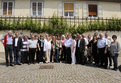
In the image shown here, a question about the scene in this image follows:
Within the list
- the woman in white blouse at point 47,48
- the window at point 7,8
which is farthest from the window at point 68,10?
the woman in white blouse at point 47,48

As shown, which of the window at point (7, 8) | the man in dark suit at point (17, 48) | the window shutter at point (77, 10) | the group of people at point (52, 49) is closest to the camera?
the group of people at point (52, 49)

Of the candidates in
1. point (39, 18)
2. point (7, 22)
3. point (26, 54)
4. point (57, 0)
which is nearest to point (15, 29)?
point (7, 22)

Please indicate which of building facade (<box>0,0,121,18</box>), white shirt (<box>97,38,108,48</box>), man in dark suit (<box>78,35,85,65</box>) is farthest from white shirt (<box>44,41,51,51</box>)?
building facade (<box>0,0,121,18</box>)

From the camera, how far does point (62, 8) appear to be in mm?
15281

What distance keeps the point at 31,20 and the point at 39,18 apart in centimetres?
90

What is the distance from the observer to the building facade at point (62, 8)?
15031mm

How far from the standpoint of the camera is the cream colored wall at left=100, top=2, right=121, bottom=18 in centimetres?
1573

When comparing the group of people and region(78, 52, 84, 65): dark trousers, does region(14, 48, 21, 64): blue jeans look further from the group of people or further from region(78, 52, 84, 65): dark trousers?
region(78, 52, 84, 65): dark trousers

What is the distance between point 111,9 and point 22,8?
33.5 ft

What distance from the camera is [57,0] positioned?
15289 mm

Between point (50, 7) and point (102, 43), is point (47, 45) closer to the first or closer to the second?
point (102, 43)

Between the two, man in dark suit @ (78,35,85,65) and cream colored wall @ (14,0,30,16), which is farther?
cream colored wall @ (14,0,30,16)

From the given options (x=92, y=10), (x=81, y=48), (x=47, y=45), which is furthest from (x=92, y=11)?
(x=47, y=45)

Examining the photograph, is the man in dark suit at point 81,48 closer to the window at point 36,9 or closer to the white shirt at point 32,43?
the white shirt at point 32,43
